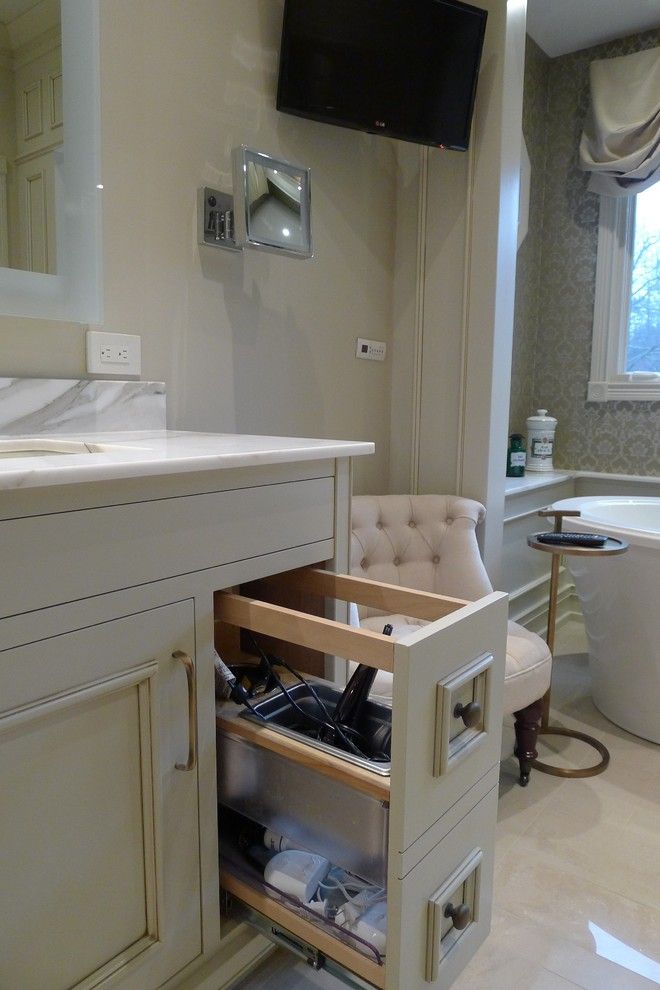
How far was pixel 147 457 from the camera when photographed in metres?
0.90

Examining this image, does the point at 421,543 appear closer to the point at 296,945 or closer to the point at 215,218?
the point at 215,218

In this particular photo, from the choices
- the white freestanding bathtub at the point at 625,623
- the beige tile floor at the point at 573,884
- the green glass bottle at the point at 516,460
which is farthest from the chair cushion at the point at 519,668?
the green glass bottle at the point at 516,460

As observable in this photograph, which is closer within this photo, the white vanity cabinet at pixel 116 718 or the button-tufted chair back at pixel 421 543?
the white vanity cabinet at pixel 116 718

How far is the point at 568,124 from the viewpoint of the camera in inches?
131

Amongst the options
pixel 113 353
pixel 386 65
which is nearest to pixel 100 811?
pixel 113 353

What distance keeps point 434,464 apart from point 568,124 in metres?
2.13

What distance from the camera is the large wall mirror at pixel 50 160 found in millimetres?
1278

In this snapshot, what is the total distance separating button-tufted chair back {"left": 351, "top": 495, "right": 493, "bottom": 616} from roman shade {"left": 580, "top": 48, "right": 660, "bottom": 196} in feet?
6.21

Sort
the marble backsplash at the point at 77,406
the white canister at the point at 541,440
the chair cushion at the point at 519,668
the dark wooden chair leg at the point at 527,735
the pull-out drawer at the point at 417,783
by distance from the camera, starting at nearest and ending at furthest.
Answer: the pull-out drawer at the point at 417,783 → the marble backsplash at the point at 77,406 → the chair cushion at the point at 519,668 → the dark wooden chair leg at the point at 527,735 → the white canister at the point at 541,440

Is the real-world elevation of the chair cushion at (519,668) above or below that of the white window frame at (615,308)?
below

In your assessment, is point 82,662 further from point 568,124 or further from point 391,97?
point 568,124

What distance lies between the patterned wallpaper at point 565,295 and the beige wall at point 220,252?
143 cm

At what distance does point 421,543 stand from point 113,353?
1.10 metres

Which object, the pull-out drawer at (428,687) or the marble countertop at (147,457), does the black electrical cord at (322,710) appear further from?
the marble countertop at (147,457)
